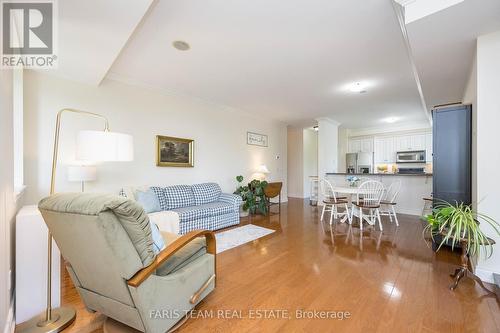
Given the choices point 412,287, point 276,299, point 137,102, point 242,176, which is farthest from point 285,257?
point 137,102

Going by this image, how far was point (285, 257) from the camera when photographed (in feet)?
9.02

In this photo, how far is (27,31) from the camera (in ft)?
6.52

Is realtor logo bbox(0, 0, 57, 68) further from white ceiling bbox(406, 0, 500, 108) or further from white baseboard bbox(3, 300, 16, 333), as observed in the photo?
white ceiling bbox(406, 0, 500, 108)

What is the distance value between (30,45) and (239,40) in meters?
2.13

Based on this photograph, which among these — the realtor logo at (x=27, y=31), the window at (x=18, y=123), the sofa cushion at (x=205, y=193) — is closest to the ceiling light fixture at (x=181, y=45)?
the realtor logo at (x=27, y=31)

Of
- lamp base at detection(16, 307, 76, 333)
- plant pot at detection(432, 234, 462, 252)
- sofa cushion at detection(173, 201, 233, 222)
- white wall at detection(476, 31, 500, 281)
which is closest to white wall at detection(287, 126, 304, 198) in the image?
sofa cushion at detection(173, 201, 233, 222)

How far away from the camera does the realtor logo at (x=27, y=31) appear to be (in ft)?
5.15

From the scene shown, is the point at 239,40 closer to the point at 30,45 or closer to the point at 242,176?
the point at 30,45

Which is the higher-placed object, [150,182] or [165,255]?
[150,182]

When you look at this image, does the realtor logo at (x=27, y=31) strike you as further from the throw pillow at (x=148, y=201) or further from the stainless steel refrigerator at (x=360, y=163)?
the stainless steel refrigerator at (x=360, y=163)

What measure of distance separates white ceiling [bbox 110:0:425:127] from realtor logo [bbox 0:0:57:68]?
2.47ft

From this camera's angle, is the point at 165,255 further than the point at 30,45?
No

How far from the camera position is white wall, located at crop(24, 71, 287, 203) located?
112 inches

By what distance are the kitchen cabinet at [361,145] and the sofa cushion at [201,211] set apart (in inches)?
229
